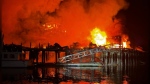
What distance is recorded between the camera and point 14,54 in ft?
180

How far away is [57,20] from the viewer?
2702 inches

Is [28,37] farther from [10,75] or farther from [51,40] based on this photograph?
[10,75]

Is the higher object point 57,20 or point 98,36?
point 57,20

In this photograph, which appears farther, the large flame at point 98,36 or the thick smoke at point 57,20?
the large flame at point 98,36

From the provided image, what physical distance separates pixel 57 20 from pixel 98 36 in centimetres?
723

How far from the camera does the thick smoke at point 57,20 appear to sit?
2537 inches

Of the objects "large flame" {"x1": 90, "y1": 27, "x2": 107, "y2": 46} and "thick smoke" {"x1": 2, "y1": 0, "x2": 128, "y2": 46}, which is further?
"large flame" {"x1": 90, "y1": 27, "x2": 107, "y2": 46}

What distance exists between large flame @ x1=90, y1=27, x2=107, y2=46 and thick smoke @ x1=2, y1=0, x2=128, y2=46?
72cm

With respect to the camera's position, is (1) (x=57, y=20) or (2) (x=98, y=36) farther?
(1) (x=57, y=20)

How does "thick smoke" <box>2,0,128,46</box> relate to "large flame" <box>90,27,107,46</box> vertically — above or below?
above

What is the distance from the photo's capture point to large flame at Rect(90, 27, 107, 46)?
2628 inches

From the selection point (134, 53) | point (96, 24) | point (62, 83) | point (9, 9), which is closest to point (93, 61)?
point (134, 53)

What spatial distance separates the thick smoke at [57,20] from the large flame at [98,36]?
2.36 ft

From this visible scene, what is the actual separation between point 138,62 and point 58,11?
15975mm
